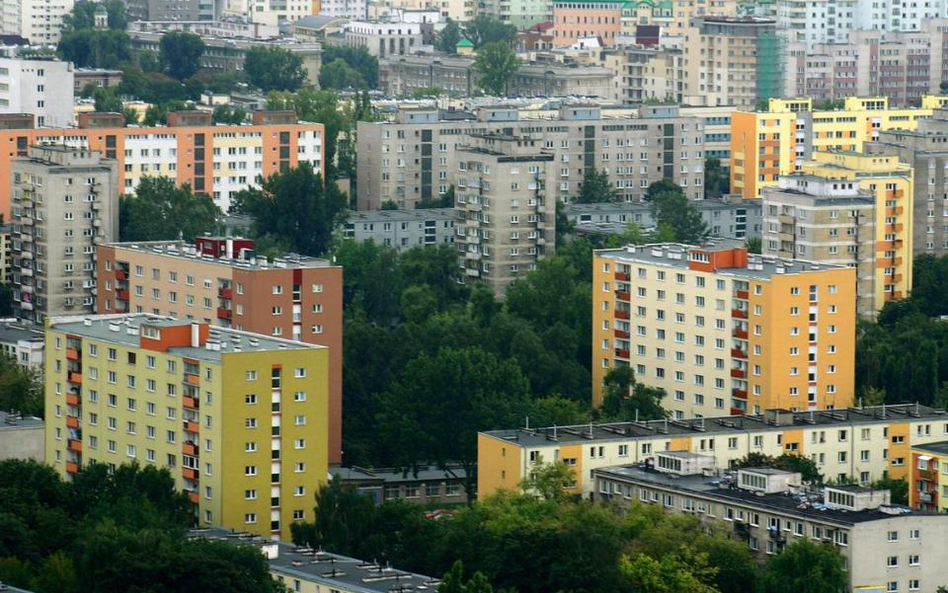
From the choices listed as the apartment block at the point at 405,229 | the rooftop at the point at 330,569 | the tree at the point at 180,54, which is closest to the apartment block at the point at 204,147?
the apartment block at the point at 405,229

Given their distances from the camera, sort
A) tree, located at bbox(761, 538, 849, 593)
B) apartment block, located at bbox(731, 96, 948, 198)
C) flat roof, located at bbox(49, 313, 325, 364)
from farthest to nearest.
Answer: apartment block, located at bbox(731, 96, 948, 198)
flat roof, located at bbox(49, 313, 325, 364)
tree, located at bbox(761, 538, 849, 593)

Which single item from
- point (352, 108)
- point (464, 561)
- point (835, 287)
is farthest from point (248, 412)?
point (352, 108)

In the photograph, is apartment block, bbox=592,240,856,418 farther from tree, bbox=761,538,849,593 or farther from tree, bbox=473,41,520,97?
tree, bbox=473,41,520,97

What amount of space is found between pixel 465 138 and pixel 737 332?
40.0m

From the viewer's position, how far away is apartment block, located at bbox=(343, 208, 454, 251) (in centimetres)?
12250

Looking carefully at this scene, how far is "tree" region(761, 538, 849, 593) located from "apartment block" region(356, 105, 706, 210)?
199 feet

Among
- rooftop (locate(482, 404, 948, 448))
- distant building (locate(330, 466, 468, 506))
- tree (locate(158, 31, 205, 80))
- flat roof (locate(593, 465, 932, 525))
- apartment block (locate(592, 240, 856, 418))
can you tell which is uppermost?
tree (locate(158, 31, 205, 80))

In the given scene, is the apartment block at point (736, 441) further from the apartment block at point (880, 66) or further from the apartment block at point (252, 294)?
the apartment block at point (880, 66)

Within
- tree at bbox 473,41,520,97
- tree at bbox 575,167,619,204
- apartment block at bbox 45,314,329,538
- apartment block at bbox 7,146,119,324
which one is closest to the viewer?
apartment block at bbox 45,314,329,538

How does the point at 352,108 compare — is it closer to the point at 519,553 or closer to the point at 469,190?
the point at 469,190

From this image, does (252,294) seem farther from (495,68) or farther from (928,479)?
(495,68)

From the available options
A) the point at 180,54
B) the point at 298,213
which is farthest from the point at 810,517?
the point at 180,54

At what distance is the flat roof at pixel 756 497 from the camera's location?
233 ft

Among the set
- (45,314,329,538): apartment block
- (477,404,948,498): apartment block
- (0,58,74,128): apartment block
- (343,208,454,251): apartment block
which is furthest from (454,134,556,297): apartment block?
(45,314,329,538): apartment block
